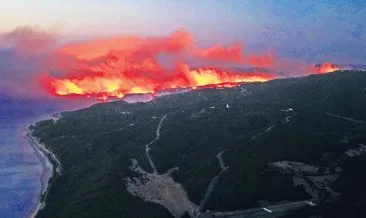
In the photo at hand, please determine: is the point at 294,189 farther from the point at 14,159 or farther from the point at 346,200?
the point at 14,159

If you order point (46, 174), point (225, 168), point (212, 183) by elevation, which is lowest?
point (46, 174)

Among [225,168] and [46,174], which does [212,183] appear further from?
[46,174]

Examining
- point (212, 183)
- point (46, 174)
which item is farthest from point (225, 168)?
point (46, 174)

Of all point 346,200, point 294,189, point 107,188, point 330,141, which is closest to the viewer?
point 346,200

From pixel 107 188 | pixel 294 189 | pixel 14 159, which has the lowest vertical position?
pixel 14 159

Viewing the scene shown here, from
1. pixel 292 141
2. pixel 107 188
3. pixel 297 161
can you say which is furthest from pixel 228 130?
pixel 107 188

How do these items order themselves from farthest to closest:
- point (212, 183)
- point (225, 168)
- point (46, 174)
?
point (46, 174), point (225, 168), point (212, 183)

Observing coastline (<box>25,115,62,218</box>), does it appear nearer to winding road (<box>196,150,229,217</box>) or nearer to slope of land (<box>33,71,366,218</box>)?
slope of land (<box>33,71,366,218</box>)

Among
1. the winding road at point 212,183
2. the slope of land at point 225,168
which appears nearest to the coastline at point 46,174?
the slope of land at point 225,168

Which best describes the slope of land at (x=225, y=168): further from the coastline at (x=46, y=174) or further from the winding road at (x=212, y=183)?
the coastline at (x=46, y=174)
